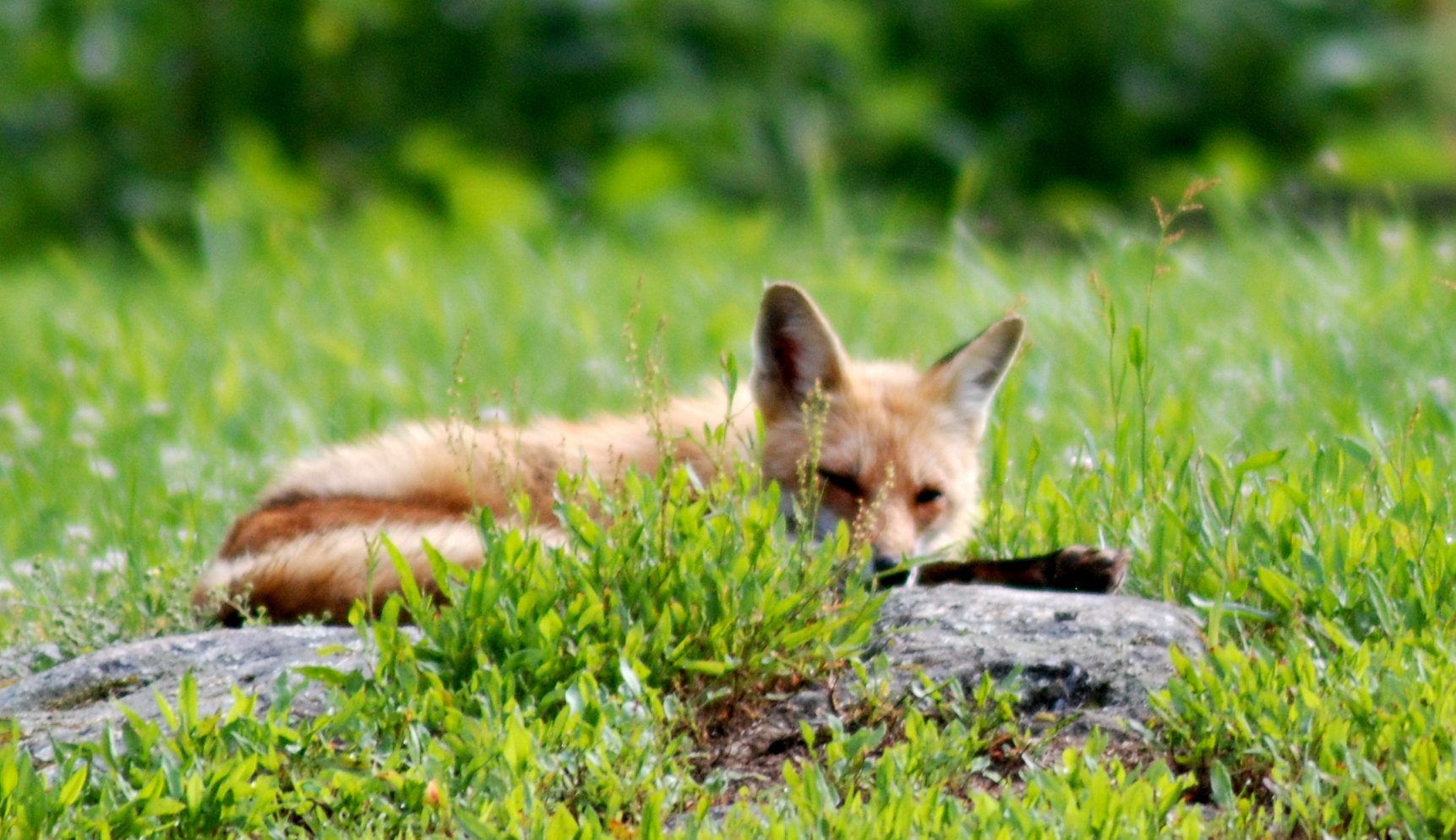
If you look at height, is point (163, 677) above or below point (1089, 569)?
below

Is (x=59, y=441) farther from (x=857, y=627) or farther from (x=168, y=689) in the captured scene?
(x=857, y=627)

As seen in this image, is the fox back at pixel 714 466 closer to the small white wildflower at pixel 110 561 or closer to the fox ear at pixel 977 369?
the fox ear at pixel 977 369

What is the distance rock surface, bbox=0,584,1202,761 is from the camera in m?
2.76

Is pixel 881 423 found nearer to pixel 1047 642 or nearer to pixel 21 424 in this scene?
pixel 1047 642

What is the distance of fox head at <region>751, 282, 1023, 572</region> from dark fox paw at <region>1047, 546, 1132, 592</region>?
2.21ft

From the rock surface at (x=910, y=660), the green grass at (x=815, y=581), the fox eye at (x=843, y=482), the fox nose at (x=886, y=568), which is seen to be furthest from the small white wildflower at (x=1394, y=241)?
the rock surface at (x=910, y=660)

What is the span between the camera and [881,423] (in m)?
4.18

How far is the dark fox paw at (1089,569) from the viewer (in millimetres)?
3213

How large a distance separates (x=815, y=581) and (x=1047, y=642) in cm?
46

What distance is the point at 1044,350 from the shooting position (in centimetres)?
557

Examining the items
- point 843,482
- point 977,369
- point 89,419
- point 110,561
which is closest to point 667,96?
point 89,419

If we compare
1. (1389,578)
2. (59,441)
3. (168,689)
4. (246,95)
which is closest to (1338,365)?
(1389,578)

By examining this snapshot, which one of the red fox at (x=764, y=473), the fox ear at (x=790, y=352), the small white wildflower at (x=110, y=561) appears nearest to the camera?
the red fox at (x=764, y=473)

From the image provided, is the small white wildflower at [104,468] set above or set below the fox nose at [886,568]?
below
